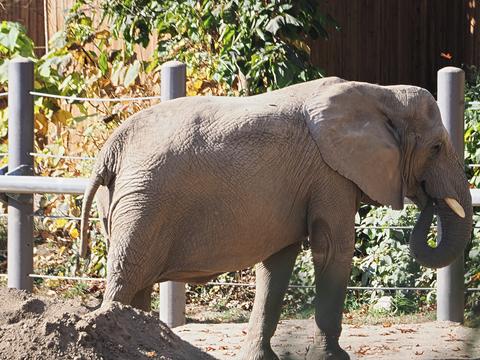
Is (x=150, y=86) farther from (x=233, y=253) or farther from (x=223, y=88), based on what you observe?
(x=233, y=253)

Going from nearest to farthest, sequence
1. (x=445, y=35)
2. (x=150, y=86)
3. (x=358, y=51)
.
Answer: (x=150, y=86)
(x=358, y=51)
(x=445, y=35)

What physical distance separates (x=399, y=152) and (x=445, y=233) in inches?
21.5

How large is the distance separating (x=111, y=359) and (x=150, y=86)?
21.3 feet

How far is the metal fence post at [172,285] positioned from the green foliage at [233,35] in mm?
1433

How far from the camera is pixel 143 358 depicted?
3.41m

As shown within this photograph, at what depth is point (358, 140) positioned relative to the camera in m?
5.95

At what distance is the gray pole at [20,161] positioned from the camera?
305 inches

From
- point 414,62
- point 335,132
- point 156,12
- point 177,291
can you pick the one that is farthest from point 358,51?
point 335,132

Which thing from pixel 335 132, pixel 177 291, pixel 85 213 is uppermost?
pixel 335 132

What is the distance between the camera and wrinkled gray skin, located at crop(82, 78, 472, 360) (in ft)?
18.6

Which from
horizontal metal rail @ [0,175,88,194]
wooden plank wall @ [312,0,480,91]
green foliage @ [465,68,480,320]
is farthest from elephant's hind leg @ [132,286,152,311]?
wooden plank wall @ [312,0,480,91]

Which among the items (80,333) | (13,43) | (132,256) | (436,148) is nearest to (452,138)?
(436,148)

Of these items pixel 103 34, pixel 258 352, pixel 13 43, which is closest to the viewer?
pixel 258 352

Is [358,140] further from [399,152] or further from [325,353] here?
[325,353]
